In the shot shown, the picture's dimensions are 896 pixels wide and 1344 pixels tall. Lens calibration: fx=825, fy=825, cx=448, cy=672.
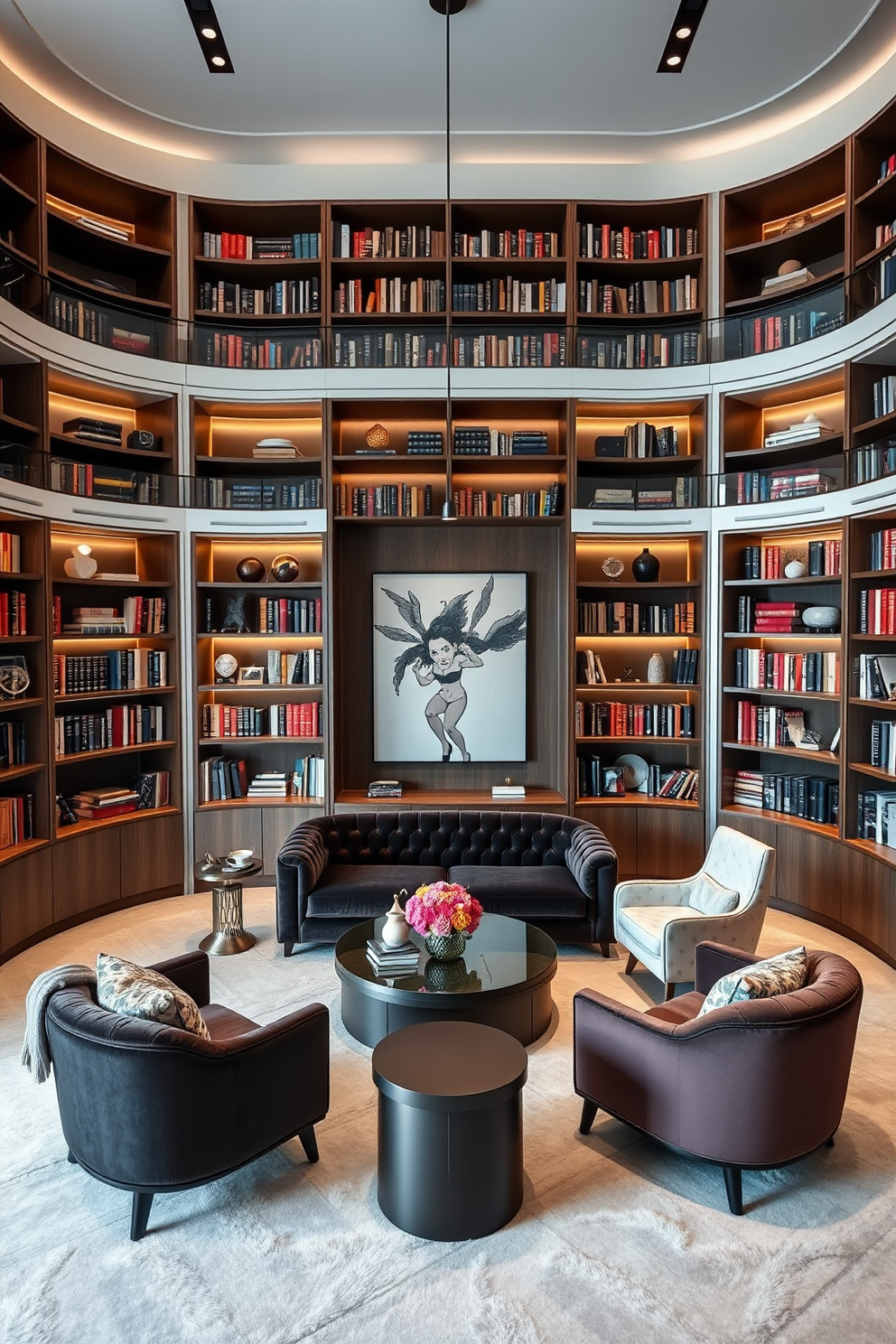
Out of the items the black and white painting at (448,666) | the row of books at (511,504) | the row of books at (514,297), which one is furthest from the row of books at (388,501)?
the row of books at (514,297)

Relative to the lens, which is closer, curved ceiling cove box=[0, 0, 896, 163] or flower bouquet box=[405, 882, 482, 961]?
flower bouquet box=[405, 882, 482, 961]

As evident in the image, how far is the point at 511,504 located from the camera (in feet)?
21.3

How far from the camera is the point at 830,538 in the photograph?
20.0ft

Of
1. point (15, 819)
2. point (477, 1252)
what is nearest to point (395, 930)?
point (477, 1252)

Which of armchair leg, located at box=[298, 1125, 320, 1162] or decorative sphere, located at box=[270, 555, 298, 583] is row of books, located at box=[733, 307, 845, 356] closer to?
decorative sphere, located at box=[270, 555, 298, 583]

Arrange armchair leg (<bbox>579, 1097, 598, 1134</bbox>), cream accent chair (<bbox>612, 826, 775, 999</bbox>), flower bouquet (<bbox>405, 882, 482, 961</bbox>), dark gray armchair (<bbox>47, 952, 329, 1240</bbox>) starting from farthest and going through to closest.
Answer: cream accent chair (<bbox>612, 826, 775, 999</bbox>) < flower bouquet (<bbox>405, 882, 482, 961</bbox>) < armchair leg (<bbox>579, 1097, 598, 1134</bbox>) < dark gray armchair (<bbox>47, 952, 329, 1240</bbox>)

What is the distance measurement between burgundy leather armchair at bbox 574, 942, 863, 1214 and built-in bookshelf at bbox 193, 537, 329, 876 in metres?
3.89

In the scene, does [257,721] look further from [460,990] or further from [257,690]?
[460,990]

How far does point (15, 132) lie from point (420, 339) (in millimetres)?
2966

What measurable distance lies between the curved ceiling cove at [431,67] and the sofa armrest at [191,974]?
17.1 feet

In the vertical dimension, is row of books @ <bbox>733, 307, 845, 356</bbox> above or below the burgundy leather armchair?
above

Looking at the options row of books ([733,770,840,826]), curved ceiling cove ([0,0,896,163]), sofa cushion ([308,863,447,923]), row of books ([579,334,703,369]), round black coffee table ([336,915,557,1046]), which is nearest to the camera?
round black coffee table ([336,915,557,1046])

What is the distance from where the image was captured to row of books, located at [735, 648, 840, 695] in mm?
5789

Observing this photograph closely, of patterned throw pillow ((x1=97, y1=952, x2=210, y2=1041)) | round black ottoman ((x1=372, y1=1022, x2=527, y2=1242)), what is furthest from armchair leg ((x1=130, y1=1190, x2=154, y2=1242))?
round black ottoman ((x1=372, y1=1022, x2=527, y2=1242))
